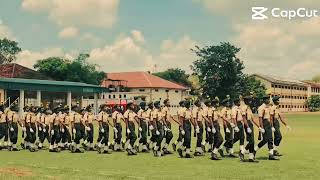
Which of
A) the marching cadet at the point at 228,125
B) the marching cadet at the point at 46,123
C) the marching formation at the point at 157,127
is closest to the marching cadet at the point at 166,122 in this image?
the marching formation at the point at 157,127

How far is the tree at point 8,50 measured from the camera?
9775cm

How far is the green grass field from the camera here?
12711 millimetres

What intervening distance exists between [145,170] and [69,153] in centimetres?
660

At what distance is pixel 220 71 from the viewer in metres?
87.5

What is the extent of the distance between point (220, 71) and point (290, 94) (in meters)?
43.8

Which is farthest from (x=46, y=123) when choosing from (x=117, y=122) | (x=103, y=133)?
(x=117, y=122)

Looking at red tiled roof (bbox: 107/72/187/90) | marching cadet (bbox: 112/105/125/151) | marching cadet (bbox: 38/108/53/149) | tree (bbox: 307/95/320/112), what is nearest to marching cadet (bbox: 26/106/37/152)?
marching cadet (bbox: 38/108/53/149)

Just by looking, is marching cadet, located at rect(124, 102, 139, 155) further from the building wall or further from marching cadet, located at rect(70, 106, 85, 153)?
the building wall

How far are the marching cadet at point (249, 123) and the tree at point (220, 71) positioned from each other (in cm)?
6883

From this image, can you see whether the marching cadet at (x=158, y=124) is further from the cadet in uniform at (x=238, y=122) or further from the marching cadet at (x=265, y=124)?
the marching cadet at (x=265, y=124)

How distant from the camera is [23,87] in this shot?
181 ft

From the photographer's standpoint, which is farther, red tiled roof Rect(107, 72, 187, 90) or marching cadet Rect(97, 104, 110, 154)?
red tiled roof Rect(107, 72, 187, 90)

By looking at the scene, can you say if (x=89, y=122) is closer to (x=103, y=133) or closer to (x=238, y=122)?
(x=103, y=133)

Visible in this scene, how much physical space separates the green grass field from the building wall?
329 ft
